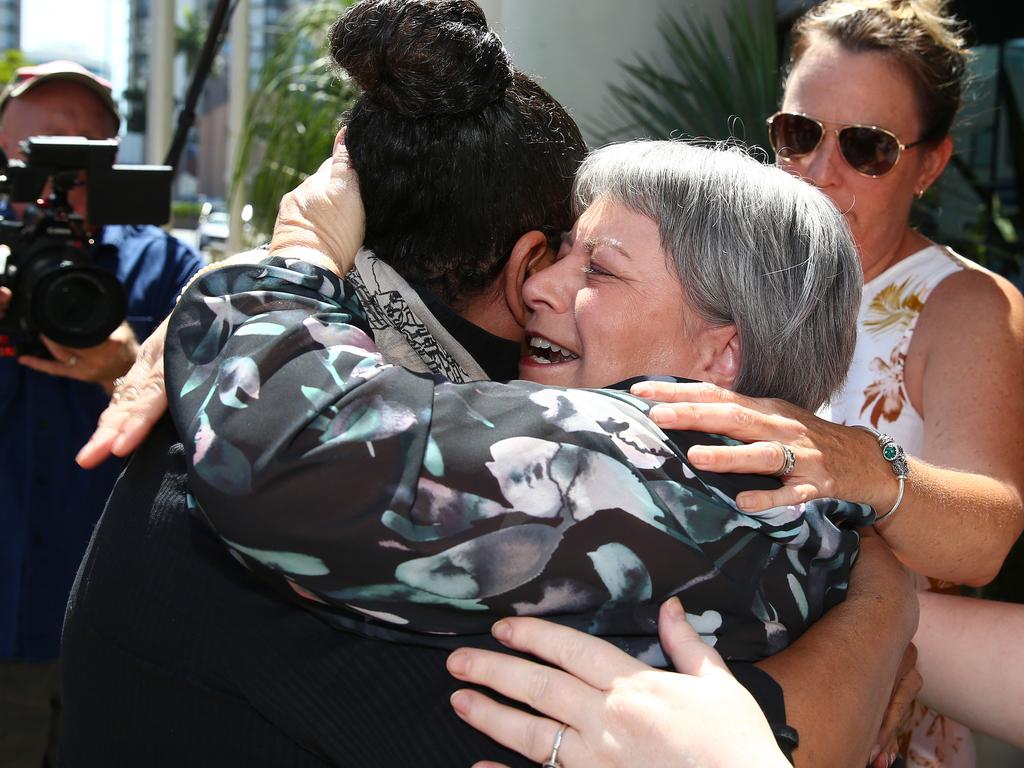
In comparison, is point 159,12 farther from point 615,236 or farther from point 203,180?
point 203,180

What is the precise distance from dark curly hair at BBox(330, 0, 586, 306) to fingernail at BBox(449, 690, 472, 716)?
0.61 meters

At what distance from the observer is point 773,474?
51.3 inches

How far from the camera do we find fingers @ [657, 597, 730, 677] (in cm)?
118

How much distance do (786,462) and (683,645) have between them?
0.89ft

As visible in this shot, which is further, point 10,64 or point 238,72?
point 10,64

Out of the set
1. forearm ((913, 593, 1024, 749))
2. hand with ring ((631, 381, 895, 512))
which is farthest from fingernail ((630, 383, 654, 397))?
forearm ((913, 593, 1024, 749))

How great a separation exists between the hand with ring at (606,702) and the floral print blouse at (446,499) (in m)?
0.03

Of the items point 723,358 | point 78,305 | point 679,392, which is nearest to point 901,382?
point 723,358

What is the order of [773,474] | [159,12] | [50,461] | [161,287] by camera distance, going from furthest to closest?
[159,12] < [161,287] < [50,461] < [773,474]

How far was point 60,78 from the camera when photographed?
3.36 m

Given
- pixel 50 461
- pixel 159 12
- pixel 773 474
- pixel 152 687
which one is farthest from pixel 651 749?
pixel 159 12

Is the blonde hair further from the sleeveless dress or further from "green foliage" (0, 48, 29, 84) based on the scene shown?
"green foliage" (0, 48, 29, 84)

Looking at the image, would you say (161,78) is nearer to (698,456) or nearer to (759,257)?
(759,257)

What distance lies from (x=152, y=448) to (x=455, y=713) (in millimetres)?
534
